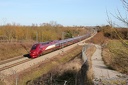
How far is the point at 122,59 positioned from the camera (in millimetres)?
4656

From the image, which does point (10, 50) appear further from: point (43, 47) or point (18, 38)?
point (18, 38)

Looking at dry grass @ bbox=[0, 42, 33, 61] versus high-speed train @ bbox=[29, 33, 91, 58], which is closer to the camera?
high-speed train @ bbox=[29, 33, 91, 58]

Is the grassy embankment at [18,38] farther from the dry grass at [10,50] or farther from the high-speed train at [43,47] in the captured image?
the high-speed train at [43,47]

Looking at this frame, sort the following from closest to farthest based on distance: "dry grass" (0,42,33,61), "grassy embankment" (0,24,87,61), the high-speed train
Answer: the high-speed train
"dry grass" (0,42,33,61)
"grassy embankment" (0,24,87,61)

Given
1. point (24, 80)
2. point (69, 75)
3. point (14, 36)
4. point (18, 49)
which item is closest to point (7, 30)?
point (14, 36)

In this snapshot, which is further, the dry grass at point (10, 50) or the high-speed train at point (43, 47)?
the dry grass at point (10, 50)

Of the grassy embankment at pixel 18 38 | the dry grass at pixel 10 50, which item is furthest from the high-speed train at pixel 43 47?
the grassy embankment at pixel 18 38

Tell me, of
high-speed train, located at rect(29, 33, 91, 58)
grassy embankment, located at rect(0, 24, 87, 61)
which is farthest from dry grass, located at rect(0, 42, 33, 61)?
high-speed train, located at rect(29, 33, 91, 58)

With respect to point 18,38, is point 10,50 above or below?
above

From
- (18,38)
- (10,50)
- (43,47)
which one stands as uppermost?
(43,47)

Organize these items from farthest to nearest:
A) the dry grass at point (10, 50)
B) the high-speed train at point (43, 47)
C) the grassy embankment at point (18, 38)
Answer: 1. the grassy embankment at point (18, 38)
2. the dry grass at point (10, 50)
3. the high-speed train at point (43, 47)

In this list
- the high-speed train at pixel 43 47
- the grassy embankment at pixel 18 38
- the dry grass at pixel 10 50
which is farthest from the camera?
the grassy embankment at pixel 18 38

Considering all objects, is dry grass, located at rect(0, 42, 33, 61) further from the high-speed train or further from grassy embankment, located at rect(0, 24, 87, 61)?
the high-speed train

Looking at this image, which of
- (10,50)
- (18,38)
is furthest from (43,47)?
(18,38)
